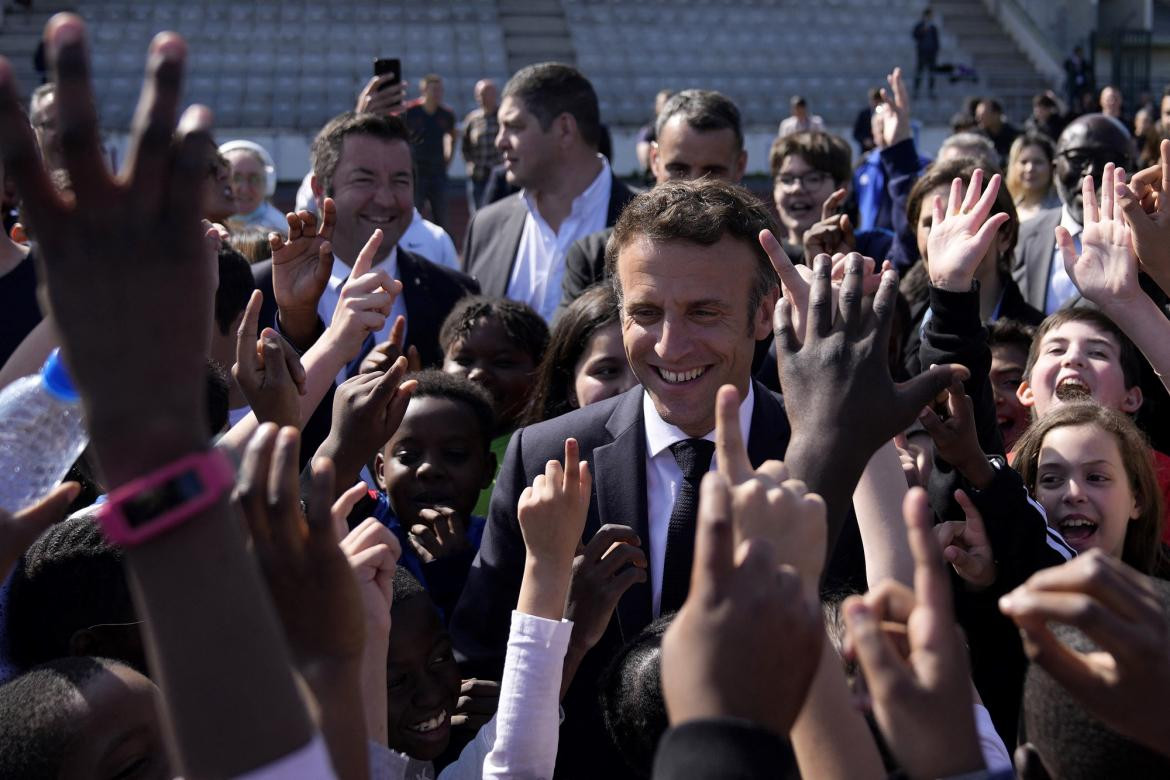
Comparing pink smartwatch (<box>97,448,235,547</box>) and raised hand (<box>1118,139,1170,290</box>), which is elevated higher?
pink smartwatch (<box>97,448,235,547</box>)

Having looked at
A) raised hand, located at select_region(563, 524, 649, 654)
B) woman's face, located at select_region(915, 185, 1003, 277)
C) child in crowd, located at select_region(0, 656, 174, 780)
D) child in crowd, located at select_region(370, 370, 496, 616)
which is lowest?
child in crowd, located at select_region(370, 370, 496, 616)

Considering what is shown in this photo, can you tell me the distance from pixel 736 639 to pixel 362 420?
1.72 meters

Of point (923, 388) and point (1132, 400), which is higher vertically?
point (923, 388)

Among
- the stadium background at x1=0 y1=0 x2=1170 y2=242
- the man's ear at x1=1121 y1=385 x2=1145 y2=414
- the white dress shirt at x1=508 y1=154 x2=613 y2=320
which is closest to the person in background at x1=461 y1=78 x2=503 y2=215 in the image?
the white dress shirt at x1=508 y1=154 x2=613 y2=320

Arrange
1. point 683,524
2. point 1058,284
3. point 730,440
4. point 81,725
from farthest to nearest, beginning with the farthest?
point 1058,284 → point 683,524 → point 81,725 → point 730,440

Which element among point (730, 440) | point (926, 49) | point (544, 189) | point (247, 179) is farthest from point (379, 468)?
point (926, 49)

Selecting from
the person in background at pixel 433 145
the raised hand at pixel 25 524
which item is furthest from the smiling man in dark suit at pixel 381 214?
the person in background at pixel 433 145

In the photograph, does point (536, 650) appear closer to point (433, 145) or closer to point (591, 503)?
point (591, 503)

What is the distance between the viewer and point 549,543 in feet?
7.85

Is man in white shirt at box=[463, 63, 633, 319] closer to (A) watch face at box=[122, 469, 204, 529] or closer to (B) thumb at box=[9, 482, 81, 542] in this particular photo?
(B) thumb at box=[9, 482, 81, 542]

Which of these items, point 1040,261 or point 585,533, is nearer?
point 585,533

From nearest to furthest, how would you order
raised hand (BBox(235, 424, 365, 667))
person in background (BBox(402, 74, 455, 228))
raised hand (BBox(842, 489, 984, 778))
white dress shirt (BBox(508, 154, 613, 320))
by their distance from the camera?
raised hand (BBox(842, 489, 984, 778)) < raised hand (BBox(235, 424, 365, 667)) < white dress shirt (BBox(508, 154, 613, 320)) < person in background (BBox(402, 74, 455, 228))

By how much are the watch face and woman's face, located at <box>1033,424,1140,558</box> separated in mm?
2456

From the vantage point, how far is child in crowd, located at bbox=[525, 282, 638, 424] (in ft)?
13.4
